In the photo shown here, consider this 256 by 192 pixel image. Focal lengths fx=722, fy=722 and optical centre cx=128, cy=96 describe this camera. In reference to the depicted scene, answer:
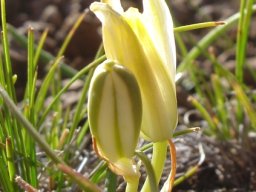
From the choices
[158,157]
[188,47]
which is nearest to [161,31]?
[158,157]

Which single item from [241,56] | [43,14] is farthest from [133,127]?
[43,14]

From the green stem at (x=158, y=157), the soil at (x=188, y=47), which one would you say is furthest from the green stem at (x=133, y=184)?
the soil at (x=188, y=47)

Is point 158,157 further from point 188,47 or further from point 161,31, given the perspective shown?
point 188,47

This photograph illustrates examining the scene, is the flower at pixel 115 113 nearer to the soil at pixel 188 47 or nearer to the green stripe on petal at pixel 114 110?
the green stripe on petal at pixel 114 110

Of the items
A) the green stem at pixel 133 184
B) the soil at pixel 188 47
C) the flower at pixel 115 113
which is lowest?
the soil at pixel 188 47

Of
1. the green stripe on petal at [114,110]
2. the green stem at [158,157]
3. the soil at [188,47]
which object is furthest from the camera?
the soil at [188,47]

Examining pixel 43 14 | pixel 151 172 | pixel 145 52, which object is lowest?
pixel 43 14

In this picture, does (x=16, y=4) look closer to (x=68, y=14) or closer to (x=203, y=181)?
(x=68, y=14)
